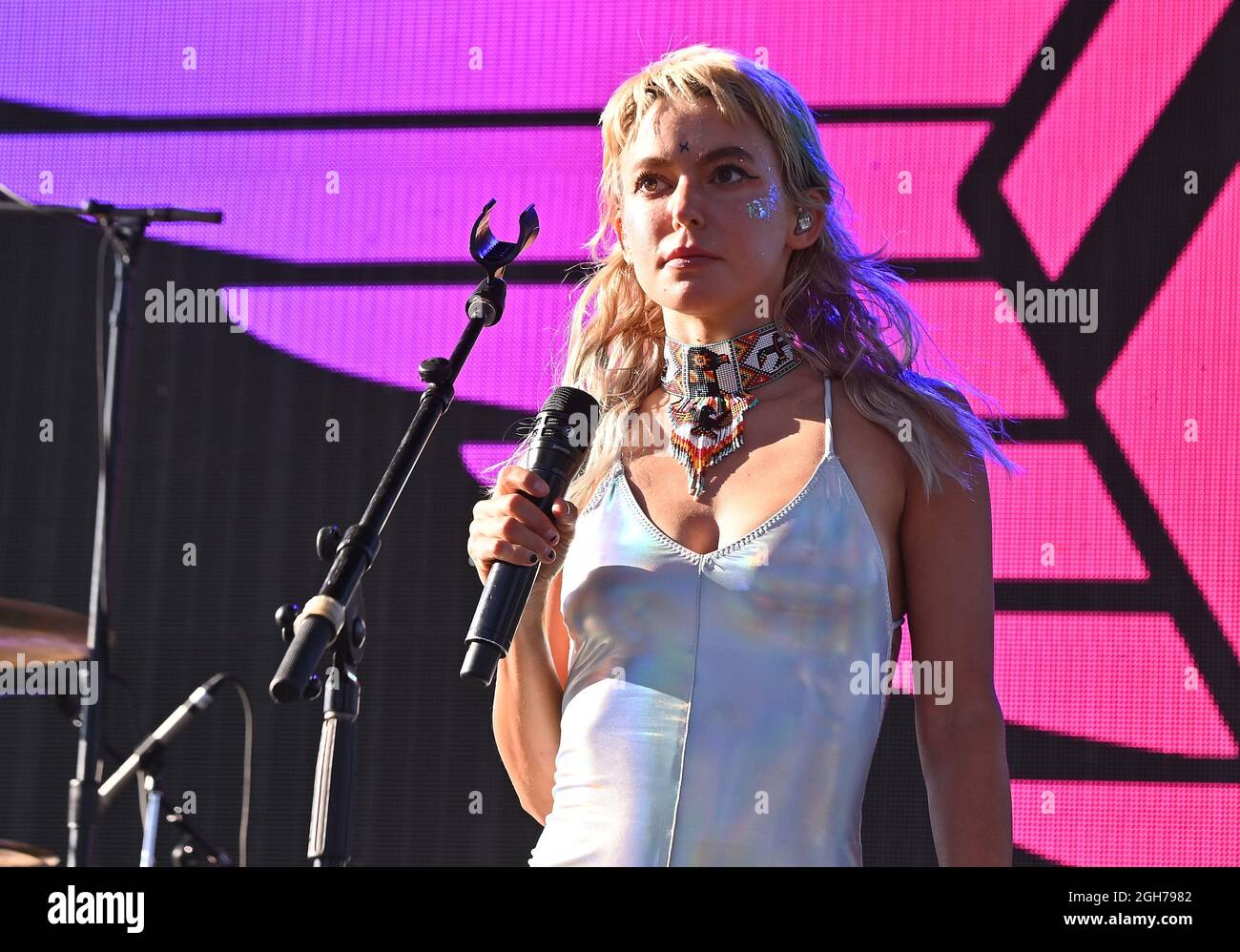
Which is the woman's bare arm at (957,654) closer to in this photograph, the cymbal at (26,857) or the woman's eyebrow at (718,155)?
the woman's eyebrow at (718,155)

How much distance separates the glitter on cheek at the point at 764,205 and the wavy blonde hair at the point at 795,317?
0.11 feet

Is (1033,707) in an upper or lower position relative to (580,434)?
lower

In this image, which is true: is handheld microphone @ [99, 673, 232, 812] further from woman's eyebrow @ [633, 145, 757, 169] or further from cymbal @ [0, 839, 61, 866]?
woman's eyebrow @ [633, 145, 757, 169]

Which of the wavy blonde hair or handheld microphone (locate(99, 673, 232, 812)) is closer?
the wavy blonde hair

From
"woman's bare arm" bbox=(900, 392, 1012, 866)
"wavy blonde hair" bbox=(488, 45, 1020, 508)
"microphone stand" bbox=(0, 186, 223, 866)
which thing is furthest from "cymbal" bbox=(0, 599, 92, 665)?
"woman's bare arm" bbox=(900, 392, 1012, 866)

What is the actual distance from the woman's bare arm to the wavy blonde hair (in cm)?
4

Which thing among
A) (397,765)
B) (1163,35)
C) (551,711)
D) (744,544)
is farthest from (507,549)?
(1163,35)

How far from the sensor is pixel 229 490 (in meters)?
2.61

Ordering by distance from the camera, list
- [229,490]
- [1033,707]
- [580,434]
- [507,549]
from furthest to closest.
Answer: [229,490] → [1033,707] → [580,434] → [507,549]

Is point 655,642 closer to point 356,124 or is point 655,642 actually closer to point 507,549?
point 507,549

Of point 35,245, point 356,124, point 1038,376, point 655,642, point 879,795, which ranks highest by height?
point 356,124

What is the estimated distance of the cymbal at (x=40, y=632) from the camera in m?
2.15

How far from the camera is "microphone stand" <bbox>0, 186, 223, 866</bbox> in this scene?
2068 millimetres

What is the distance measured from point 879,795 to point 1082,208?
113 centimetres
